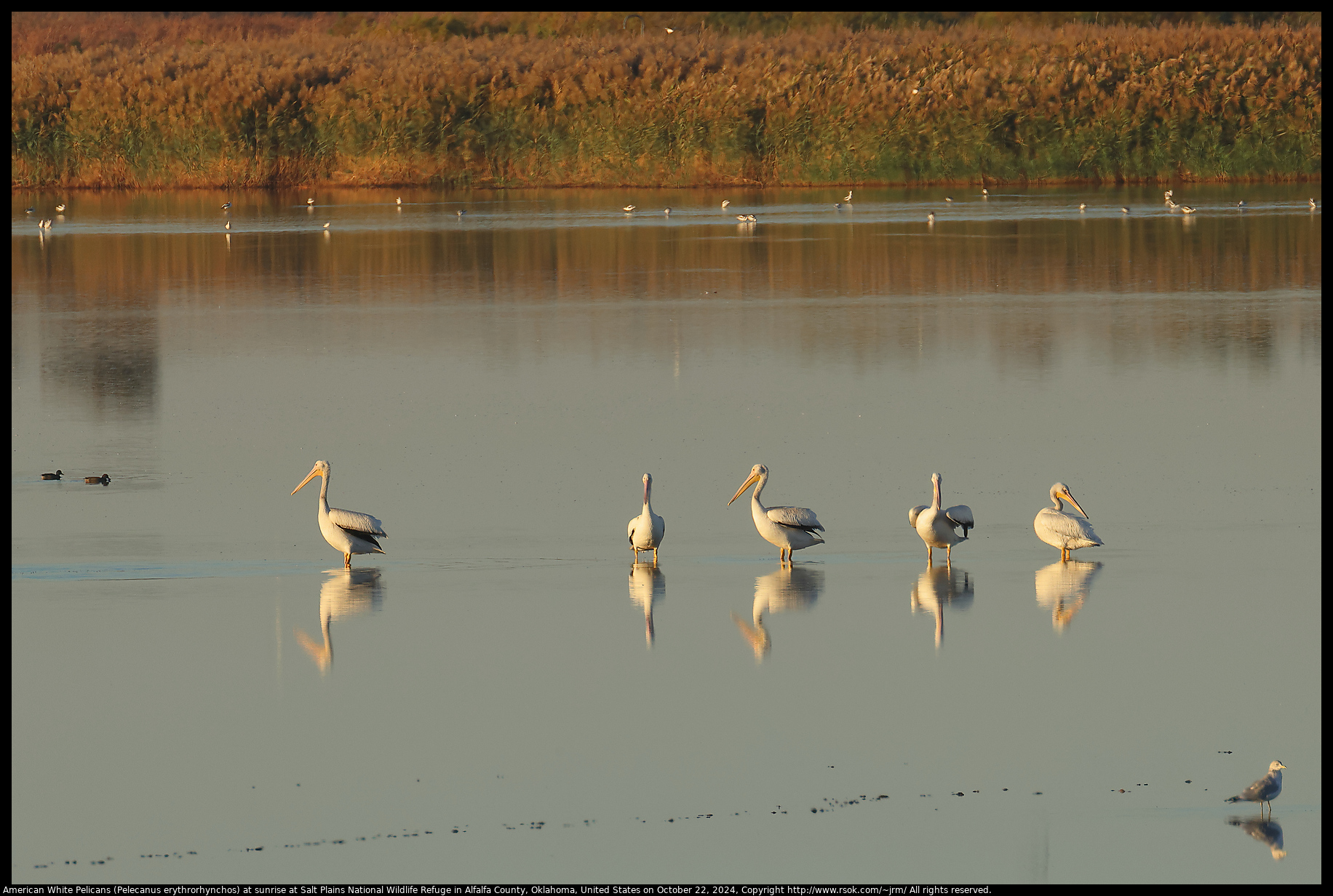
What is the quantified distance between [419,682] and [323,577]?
1999mm

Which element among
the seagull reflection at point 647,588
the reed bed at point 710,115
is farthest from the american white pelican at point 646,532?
the reed bed at point 710,115

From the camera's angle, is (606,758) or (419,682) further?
(419,682)

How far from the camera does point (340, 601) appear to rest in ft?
→ 27.8

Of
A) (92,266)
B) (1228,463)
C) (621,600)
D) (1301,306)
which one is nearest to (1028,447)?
(1228,463)

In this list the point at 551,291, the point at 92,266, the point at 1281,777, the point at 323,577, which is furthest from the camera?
the point at 92,266

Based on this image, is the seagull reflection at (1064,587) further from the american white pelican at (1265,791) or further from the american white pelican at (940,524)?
the american white pelican at (1265,791)

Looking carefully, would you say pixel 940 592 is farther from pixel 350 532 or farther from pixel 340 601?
pixel 350 532

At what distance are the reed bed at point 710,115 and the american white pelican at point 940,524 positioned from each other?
2954cm

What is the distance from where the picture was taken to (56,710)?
6.83m

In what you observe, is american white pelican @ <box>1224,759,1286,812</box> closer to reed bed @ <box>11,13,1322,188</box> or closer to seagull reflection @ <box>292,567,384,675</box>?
seagull reflection @ <box>292,567,384,675</box>

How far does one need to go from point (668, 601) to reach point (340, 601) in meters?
1.48

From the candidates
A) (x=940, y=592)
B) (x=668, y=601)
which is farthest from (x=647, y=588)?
(x=940, y=592)

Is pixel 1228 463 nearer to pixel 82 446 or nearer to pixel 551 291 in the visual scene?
pixel 82 446

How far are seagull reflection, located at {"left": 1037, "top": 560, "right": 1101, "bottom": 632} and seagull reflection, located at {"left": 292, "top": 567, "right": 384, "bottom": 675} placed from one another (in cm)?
295
